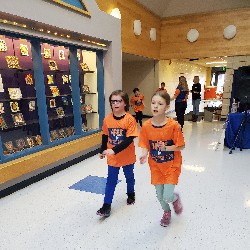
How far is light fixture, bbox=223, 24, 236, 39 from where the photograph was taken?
8.21 m

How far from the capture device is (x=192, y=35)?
8844 millimetres

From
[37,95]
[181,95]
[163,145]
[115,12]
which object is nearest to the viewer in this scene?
[163,145]

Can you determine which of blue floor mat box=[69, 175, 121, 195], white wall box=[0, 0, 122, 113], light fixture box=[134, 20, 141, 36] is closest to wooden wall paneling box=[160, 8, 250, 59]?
light fixture box=[134, 20, 141, 36]

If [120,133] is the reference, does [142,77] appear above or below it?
above

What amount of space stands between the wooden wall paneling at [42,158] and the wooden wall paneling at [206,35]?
5.84m

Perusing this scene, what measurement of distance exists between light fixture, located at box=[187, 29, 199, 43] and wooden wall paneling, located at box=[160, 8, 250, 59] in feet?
0.36

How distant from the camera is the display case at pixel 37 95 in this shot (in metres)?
3.90

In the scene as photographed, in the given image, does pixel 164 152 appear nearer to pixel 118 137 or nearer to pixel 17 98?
pixel 118 137

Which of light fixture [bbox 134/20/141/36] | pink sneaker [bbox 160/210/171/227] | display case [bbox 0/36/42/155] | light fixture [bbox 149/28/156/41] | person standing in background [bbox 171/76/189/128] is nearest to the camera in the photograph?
pink sneaker [bbox 160/210/171/227]

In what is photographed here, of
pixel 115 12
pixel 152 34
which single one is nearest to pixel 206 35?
pixel 152 34

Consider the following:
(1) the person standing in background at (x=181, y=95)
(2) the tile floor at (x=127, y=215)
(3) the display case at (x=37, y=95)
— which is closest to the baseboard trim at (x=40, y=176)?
(2) the tile floor at (x=127, y=215)

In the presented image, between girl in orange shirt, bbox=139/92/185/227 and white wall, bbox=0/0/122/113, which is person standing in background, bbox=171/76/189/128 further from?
girl in orange shirt, bbox=139/92/185/227

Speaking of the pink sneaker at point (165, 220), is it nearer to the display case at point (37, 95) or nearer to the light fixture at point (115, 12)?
the display case at point (37, 95)

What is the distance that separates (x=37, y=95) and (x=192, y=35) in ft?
22.7
